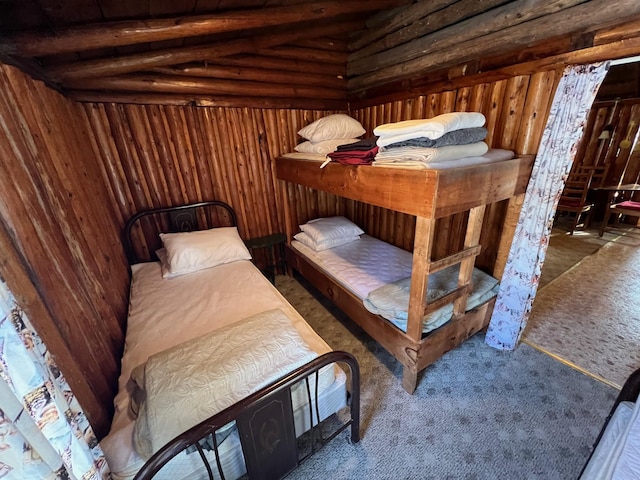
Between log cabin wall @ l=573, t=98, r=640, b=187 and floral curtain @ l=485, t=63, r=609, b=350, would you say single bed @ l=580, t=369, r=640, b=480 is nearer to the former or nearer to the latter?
floral curtain @ l=485, t=63, r=609, b=350

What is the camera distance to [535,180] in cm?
172

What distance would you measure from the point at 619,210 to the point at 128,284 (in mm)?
7298

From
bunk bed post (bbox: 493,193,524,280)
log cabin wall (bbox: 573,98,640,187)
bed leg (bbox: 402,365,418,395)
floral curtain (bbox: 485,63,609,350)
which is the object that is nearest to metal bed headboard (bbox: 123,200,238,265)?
bed leg (bbox: 402,365,418,395)

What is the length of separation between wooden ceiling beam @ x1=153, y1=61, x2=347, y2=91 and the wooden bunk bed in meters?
1.11

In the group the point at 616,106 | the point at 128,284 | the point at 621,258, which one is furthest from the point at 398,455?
the point at 616,106

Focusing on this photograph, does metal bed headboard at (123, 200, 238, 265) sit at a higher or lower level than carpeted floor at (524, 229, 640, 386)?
higher

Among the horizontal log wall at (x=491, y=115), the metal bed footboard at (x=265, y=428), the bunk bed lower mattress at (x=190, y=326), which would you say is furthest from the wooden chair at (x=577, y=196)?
the metal bed footboard at (x=265, y=428)

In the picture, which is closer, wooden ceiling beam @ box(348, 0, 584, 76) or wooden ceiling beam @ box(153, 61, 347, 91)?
wooden ceiling beam @ box(348, 0, 584, 76)

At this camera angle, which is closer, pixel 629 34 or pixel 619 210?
pixel 629 34

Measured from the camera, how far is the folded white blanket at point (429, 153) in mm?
1312

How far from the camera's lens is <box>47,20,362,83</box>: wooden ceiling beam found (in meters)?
1.71

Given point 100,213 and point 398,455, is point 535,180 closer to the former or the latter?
point 398,455

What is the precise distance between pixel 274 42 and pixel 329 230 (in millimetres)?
1873

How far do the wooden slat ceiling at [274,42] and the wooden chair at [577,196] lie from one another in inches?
158
